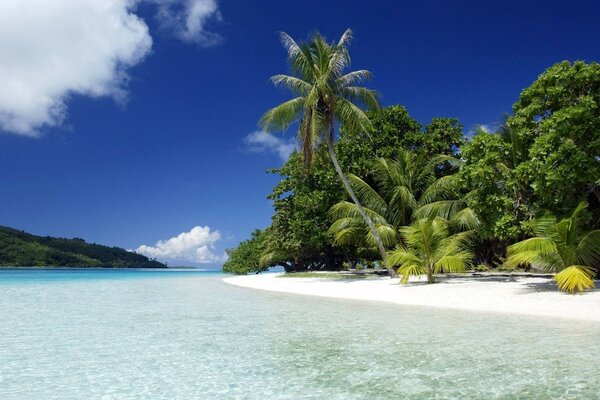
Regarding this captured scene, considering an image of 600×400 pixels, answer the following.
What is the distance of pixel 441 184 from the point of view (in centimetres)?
2173

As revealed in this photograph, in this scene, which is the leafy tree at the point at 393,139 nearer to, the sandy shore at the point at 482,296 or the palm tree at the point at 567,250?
the sandy shore at the point at 482,296

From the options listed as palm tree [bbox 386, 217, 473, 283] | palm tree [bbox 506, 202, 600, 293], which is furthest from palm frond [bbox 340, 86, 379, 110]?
palm tree [bbox 506, 202, 600, 293]

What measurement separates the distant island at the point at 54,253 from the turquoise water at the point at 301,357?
95.4 meters

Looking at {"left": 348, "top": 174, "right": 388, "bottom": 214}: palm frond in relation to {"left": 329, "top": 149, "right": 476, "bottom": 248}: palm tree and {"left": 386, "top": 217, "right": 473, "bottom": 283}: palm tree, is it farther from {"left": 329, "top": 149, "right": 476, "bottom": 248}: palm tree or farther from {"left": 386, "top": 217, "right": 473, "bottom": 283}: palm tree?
{"left": 386, "top": 217, "right": 473, "bottom": 283}: palm tree

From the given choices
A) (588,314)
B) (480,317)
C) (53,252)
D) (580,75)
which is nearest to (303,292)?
(480,317)

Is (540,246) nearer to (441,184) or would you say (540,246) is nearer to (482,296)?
(482,296)

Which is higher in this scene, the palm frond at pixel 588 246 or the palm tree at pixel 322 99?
the palm tree at pixel 322 99

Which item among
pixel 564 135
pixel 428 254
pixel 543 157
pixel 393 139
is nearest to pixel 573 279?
pixel 543 157

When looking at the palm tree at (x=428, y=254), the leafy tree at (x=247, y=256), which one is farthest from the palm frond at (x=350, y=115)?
the leafy tree at (x=247, y=256)

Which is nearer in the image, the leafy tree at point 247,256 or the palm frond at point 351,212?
the palm frond at point 351,212

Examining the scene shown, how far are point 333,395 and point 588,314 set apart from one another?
781 cm

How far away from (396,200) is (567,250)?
1068cm

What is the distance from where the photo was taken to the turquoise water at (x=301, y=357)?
15.8ft

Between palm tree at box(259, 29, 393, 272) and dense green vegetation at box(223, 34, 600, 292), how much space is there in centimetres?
6
